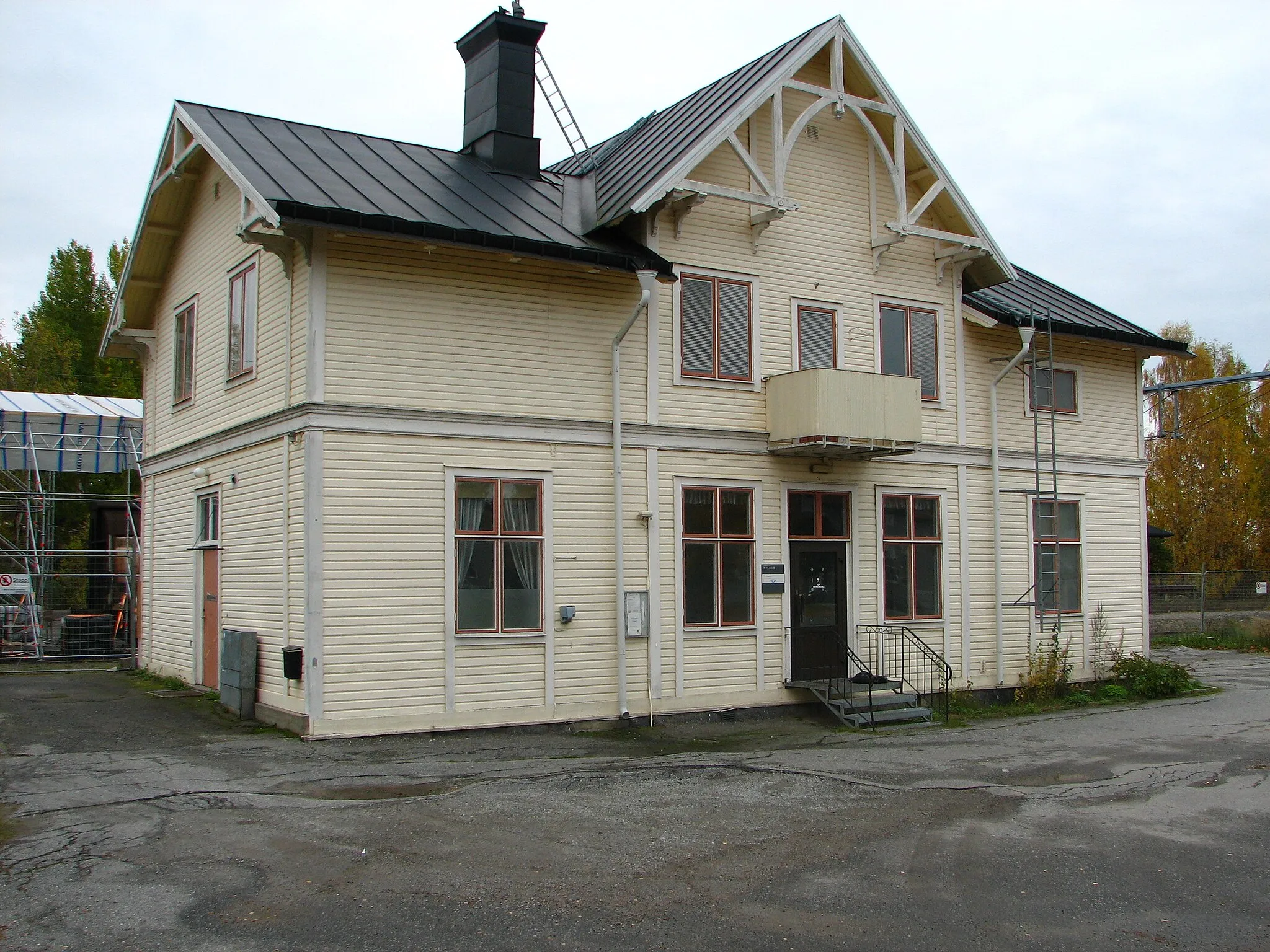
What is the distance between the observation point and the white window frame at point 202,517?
15.9 metres

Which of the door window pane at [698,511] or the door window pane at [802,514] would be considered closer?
the door window pane at [698,511]

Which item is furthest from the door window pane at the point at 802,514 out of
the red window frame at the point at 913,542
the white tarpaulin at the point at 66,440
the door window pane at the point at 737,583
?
the white tarpaulin at the point at 66,440

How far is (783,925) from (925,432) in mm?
11636

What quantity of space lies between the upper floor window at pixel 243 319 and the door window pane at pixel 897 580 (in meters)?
9.12

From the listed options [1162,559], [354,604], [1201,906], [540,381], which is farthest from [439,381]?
[1162,559]

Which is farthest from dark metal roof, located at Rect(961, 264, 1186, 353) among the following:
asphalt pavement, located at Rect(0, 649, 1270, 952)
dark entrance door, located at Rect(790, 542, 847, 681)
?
asphalt pavement, located at Rect(0, 649, 1270, 952)

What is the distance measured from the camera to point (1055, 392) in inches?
754

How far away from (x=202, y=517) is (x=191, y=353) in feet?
8.46

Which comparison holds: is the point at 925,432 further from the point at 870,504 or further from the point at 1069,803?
the point at 1069,803

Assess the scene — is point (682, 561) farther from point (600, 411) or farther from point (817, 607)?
point (817, 607)

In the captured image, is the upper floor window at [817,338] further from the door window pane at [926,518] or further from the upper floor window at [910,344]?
the door window pane at [926,518]

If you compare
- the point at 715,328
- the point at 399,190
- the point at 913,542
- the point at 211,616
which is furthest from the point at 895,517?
the point at 211,616

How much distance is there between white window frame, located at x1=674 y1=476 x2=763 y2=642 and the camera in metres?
15.2

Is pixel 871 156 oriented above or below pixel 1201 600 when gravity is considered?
above
